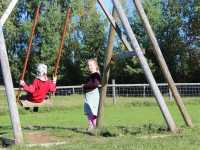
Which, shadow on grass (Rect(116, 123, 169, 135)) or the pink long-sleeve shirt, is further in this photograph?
the pink long-sleeve shirt

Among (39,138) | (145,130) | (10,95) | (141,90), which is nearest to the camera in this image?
(10,95)

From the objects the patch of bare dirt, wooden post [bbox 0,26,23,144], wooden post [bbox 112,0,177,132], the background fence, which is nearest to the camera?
wooden post [bbox 0,26,23,144]

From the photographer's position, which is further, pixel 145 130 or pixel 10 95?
pixel 145 130

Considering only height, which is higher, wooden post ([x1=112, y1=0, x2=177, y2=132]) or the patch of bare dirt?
wooden post ([x1=112, y1=0, x2=177, y2=132])

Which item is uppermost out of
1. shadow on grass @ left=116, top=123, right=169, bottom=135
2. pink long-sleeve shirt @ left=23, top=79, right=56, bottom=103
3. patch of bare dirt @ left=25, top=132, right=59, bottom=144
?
pink long-sleeve shirt @ left=23, top=79, right=56, bottom=103

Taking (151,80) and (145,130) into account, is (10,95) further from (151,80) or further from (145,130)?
(145,130)

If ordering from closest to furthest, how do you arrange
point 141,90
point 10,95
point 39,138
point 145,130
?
point 10,95
point 39,138
point 145,130
point 141,90

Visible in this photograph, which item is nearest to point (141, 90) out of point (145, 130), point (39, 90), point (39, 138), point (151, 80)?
point (39, 90)

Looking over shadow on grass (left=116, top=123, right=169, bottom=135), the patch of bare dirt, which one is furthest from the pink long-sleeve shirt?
shadow on grass (left=116, top=123, right=169, bottom=135)

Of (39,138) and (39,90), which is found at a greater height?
(39,90)

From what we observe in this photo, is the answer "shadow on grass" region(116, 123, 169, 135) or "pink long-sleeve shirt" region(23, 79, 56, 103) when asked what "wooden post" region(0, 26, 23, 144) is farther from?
"pink long-sleeve shirt" region(23, 79, 56, 103)

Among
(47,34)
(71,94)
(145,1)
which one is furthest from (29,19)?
(71,94)

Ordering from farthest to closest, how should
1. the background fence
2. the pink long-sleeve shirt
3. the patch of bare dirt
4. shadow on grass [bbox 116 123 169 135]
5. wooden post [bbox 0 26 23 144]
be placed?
the background fence < the pink long-sleeve shirt < shadow on grass [bbox 116 123 169 135] < the patch of bare dirt < wooden post [bbox 0 26 23 144]

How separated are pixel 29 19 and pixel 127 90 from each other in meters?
19.7
